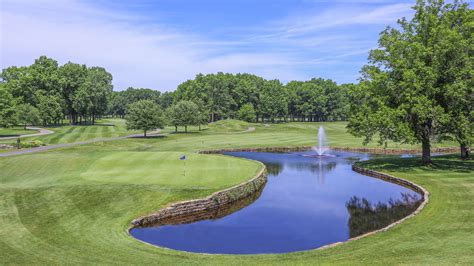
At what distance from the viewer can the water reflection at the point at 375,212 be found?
24.8 m

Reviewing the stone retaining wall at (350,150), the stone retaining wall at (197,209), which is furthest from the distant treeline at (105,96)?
the stone retaining wall at (197,209)

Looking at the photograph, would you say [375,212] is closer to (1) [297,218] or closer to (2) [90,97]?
(1) [297,218]

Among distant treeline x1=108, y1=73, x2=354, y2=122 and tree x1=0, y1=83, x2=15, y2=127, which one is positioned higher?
distant treeline x1=108, y1=73, x2=354, y2=122

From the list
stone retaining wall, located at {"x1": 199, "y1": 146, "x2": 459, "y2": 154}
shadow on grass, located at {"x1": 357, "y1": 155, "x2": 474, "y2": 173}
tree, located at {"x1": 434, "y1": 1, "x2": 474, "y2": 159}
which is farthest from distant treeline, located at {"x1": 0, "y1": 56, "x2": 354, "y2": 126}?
tree, located at {"x1": 434, "y1": 1, "x2": 474, "y2": 159}

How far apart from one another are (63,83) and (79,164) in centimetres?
8488

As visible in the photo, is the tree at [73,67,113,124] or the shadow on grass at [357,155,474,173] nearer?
the shadow on grass at [357,155,474,173]

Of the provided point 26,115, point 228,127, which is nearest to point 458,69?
point 228,127

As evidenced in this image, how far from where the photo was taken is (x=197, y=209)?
89.8ft

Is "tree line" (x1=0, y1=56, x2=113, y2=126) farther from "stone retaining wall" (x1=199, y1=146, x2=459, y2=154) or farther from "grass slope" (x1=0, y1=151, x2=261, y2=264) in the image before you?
"grass slope" (x1=0, y1=151, x2=261, y2=264)

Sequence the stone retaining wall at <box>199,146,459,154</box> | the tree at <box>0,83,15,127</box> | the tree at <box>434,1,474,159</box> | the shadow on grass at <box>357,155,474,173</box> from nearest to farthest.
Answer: the tree at <box>434,1,474,159</box> < the shadow on grass at <box>357,155,474,173</box> < the stone retaining wall at <box>199,146,459,154</box> < the tree at <box>0,83,15,127</box>

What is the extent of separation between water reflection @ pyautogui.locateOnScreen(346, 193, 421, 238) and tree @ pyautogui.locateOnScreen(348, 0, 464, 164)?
8833 millimetres

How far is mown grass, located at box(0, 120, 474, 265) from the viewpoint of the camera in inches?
664

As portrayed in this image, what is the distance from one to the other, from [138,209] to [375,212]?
17217 mm

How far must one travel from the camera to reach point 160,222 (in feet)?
82.6
